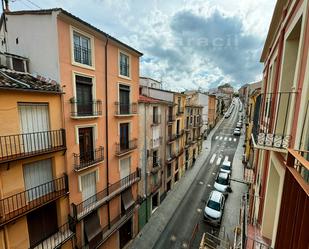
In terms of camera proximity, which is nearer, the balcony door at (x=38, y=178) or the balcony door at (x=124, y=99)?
the balcony door at (x=38, y=178)

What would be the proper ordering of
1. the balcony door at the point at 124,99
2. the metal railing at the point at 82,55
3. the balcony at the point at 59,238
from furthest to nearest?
the balcony door at the point at 124,99 < the metal railing at the point at 82,55 < the balcony at the point at 59,238

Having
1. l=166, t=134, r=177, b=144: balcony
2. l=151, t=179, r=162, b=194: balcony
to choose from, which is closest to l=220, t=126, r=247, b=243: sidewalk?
l=151, t=179, r=162, b=194: balcony

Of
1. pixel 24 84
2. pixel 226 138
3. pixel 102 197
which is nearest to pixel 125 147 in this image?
pixel 102 197

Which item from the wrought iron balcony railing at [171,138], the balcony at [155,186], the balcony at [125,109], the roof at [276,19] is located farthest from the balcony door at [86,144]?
the wrought iron balcony railing at [171,138]

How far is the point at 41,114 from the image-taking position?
779 cm

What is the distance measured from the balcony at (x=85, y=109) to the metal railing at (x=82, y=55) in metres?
2.24

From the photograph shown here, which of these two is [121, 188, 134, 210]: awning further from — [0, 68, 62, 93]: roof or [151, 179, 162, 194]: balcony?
[0, 68, 62, 93]: roof

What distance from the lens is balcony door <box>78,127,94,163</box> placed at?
32.1 feet

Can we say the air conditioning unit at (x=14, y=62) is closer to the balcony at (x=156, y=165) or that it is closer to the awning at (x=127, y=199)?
the awning at (x=127, y=199)

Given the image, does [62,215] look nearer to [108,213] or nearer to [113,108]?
[108,213]

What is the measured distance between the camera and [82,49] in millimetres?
9336

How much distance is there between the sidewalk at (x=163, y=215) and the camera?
14.9m

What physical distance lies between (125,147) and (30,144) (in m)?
6.93

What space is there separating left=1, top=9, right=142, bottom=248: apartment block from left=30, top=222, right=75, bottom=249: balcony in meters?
0.42
